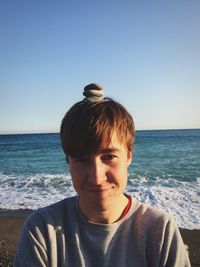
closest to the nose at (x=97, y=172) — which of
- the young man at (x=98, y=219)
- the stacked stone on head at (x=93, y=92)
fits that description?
the young man at (x=98, y=219)

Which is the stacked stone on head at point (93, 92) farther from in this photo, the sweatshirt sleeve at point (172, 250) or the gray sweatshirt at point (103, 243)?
the sweatshirt sleeve at point (172, 250)

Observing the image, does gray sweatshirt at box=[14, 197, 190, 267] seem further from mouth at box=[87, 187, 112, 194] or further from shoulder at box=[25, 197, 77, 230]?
mouth at box=[87, 187, 112, 194]

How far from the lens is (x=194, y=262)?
20.3 feet

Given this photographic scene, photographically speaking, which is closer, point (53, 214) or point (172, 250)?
point (172, 250)

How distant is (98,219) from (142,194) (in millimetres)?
10485

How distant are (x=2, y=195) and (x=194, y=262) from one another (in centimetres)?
910

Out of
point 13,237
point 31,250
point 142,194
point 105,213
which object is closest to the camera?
point 31,250

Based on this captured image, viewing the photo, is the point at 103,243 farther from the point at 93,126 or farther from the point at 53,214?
the point at 93,126

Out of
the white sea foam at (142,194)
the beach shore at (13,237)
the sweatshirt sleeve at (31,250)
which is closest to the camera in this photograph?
the sweatshirt sleeve at (31,250)

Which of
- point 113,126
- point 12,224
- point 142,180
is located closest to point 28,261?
point 113,126

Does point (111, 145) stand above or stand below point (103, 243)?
above

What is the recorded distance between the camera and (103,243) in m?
1.82

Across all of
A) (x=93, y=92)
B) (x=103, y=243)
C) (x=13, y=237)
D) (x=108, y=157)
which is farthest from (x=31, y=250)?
(x=13, y=237)

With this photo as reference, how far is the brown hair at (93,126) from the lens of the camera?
1.86 m
